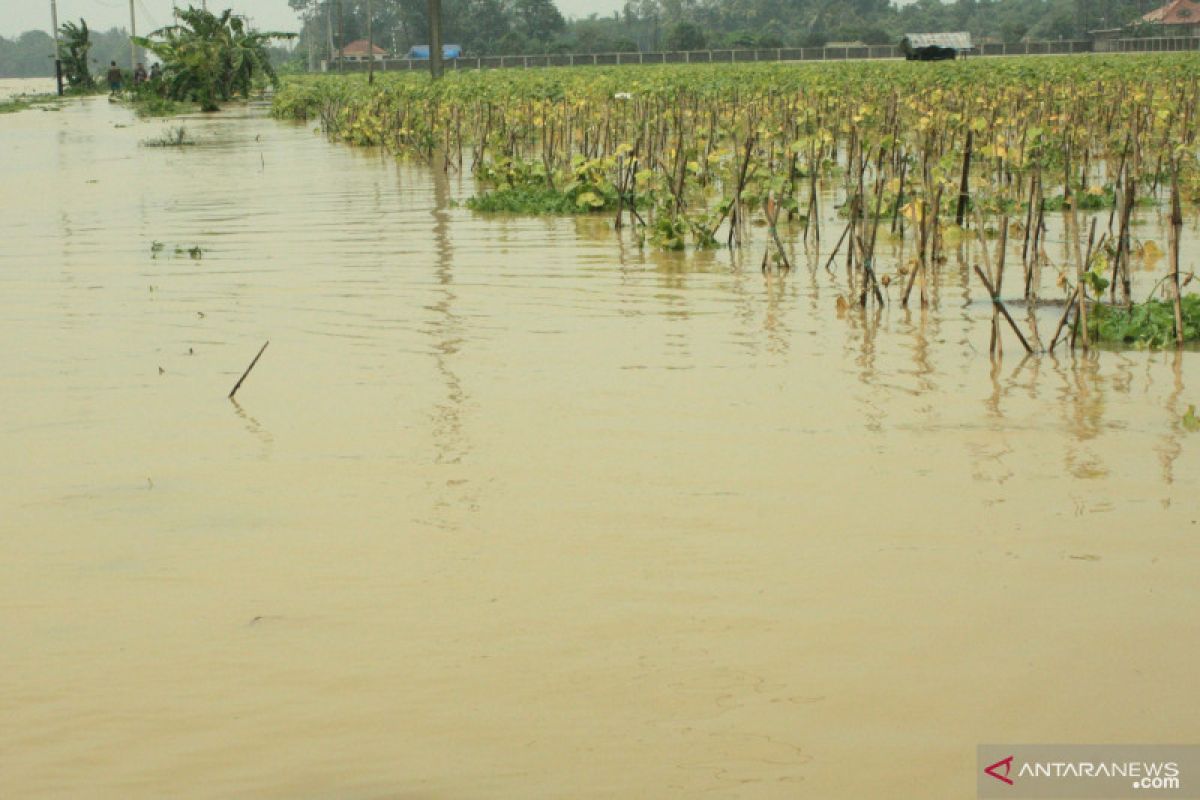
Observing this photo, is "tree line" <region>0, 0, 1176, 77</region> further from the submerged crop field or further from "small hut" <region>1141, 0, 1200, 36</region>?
the submerged crop field

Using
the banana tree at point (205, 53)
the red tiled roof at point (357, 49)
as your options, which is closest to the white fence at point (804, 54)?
the banana tree at point (205, 53)

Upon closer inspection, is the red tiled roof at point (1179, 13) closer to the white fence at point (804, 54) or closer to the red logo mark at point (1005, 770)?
the white fence at point (804, 54)

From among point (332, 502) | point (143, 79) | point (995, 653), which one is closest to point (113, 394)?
point (332, 502)

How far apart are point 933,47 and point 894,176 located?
152ft

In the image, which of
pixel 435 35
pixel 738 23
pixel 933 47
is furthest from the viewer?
pixel 738 23

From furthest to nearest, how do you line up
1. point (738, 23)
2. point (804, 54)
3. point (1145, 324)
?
point (738, 23)
point (804, 54)
point (1145, 324)

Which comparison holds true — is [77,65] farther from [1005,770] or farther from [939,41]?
[1005,770]

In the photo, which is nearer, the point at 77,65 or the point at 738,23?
the point at 77,65

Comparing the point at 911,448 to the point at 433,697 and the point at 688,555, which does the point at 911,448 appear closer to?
the point at 688,555

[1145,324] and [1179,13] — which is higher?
[1179,13]

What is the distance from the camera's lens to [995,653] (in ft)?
11.9

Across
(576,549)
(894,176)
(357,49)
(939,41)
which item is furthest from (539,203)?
(357,49)

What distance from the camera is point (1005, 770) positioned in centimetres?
307

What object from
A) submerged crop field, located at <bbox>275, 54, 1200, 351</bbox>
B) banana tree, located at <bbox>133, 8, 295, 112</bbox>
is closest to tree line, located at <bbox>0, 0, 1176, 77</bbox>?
banana tree, located at <bbox>133, 8, 295, 112</bbox>
